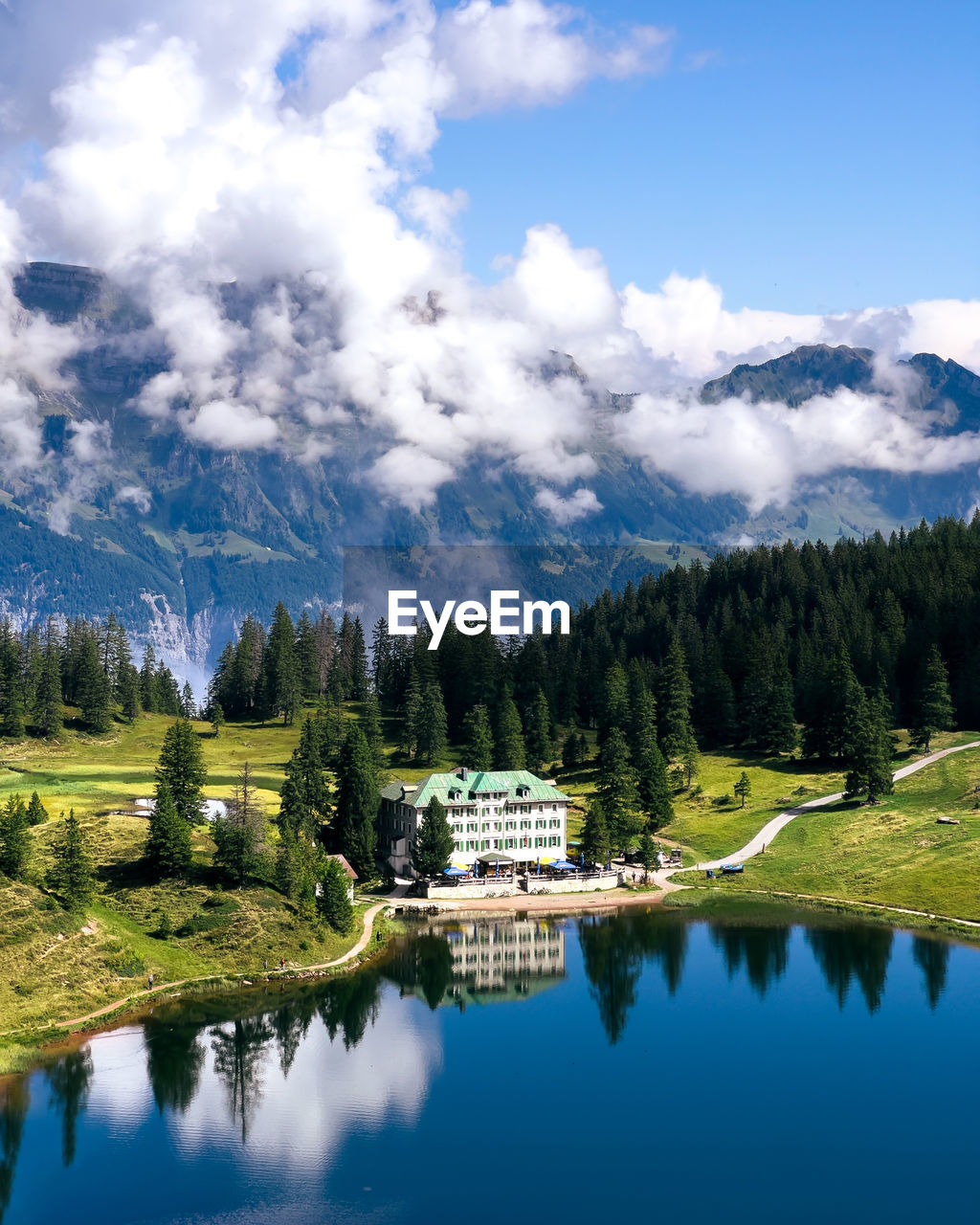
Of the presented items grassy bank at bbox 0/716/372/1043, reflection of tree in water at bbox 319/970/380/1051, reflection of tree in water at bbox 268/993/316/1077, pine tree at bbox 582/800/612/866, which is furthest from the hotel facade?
reflection of tree in water at bbox 268/993/316/1077

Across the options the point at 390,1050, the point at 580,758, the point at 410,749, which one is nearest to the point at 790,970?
the point at 390,1050

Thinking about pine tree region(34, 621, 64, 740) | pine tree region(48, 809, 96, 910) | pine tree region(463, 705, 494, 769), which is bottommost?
pine tree region(48, 809, 96, 910)

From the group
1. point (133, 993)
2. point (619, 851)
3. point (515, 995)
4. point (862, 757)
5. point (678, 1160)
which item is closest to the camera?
point (678, 1160)

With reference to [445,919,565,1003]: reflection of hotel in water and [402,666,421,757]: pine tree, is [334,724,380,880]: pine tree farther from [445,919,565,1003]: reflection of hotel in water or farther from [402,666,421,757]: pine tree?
[402,666,421,757]: pine tree

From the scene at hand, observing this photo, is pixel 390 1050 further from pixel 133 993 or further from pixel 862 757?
pixel 862 757

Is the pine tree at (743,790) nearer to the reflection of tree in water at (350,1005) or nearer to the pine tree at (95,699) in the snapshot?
the reflection of tree in water at (350,1005)

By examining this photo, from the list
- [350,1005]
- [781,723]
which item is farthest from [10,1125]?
[781,723]
